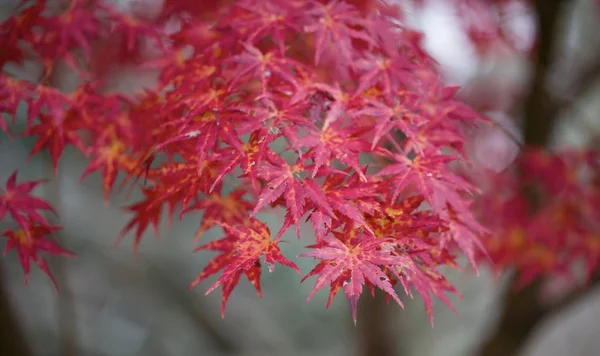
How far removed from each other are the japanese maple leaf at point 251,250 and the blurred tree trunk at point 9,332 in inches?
58.0

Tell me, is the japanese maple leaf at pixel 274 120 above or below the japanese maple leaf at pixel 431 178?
above

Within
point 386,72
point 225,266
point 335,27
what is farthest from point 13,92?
point 386,72

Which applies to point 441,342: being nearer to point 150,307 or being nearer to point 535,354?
point 535,354

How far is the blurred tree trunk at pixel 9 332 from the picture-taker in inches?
82.7

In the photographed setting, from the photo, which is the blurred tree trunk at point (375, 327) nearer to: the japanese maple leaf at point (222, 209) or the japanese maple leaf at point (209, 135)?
the japanese maple leaf at point (222, 209)

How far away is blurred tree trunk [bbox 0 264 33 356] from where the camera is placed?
210 centimetres

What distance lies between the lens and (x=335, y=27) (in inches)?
48.6

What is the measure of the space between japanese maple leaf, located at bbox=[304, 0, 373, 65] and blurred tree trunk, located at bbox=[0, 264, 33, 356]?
168 centimetres

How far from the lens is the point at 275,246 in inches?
41.0

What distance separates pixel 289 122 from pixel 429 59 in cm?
53

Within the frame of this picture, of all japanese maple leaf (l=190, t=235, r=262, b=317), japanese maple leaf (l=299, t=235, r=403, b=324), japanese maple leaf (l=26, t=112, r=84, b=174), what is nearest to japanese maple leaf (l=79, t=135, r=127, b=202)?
japanese maple leaf (l=26, t=112, r=84, b=174)

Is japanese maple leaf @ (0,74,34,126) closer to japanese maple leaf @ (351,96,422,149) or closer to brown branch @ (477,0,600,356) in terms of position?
japanese maple leaf @ (351,96,422,149)

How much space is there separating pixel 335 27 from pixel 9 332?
179 cm

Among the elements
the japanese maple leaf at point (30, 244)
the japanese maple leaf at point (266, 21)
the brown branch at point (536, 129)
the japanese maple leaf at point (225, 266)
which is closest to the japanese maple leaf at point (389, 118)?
the japanese maple leaf at point (266, 21)
